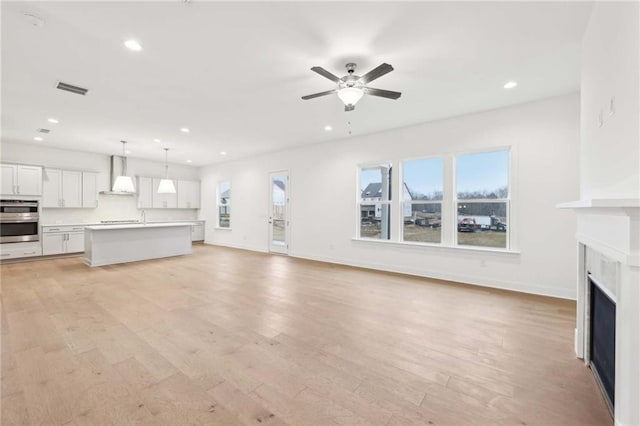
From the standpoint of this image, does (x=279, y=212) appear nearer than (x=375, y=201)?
No

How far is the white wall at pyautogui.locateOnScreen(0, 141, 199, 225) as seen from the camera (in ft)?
21.8

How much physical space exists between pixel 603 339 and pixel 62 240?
9.74m

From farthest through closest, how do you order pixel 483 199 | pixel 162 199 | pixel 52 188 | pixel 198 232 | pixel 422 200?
pixel 198 232 → pixel 162 199 → pixel 52 188 → pixel 422 200 → pixel 483 199

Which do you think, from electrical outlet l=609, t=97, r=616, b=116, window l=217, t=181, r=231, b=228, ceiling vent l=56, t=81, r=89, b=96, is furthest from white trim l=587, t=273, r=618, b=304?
window l=217, t=181, r=231, b=228

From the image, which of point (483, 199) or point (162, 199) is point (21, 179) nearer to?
point (162, 199)

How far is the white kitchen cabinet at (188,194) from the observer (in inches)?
370

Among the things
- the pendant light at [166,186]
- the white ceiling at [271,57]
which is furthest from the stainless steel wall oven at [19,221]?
the pendant light at [166,186]

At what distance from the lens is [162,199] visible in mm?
8883

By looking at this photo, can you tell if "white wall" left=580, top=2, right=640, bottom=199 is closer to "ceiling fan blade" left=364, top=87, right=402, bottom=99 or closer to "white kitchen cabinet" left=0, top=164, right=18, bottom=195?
"ceiling fan blade" left=364, top=87, right=402, bottom=99

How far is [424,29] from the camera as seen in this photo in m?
2.46

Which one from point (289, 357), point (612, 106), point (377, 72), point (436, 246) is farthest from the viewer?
point (436, 246)

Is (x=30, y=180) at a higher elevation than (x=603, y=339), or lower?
higher

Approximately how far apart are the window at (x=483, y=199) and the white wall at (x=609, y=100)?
1.98 meters

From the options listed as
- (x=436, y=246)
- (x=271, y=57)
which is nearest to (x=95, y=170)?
(x=271, y=57)
